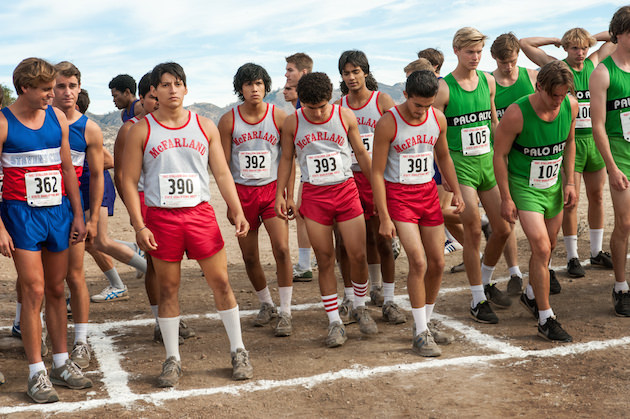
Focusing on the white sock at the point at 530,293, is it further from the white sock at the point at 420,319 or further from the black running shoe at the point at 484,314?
the white sock at the point at 420,319

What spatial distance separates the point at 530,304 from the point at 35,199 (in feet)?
13.4

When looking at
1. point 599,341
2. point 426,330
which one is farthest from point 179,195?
point 599,341

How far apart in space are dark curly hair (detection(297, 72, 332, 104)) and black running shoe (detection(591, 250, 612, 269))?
13.4ft

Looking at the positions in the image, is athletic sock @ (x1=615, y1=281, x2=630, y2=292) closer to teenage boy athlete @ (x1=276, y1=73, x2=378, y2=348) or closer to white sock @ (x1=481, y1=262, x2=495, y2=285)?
white sock @ (x1=481, y1=262, x2=495, y2=285)

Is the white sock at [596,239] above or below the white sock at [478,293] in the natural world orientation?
above

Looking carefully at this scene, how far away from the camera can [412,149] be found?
5.25 metres

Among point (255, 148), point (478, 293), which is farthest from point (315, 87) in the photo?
point (478, 293)

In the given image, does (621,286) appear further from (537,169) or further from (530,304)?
(537,169)

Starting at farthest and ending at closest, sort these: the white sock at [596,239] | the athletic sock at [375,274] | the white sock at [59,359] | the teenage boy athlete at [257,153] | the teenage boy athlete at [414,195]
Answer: the white sock at [596,239] < the athletic sock at [375,274] < the teenage boy athlete at [257,153] < the teenage boy athlete at [414,195] < the white sock at [59,359]

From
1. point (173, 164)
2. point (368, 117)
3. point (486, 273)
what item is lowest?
point (486, 273)

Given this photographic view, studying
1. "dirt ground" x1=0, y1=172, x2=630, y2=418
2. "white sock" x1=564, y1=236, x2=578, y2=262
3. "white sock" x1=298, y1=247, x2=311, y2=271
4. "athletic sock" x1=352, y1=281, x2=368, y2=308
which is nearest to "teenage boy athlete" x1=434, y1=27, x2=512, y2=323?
"dirt ground" x1=0, y1=172, x2=630, y2=418

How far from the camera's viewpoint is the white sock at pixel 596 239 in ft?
24.8

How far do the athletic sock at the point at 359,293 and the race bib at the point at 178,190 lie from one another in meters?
1.81

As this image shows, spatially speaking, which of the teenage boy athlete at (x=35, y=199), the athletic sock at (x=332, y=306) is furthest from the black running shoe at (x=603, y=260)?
the teenage boy athlete at (x=35, y=199)
